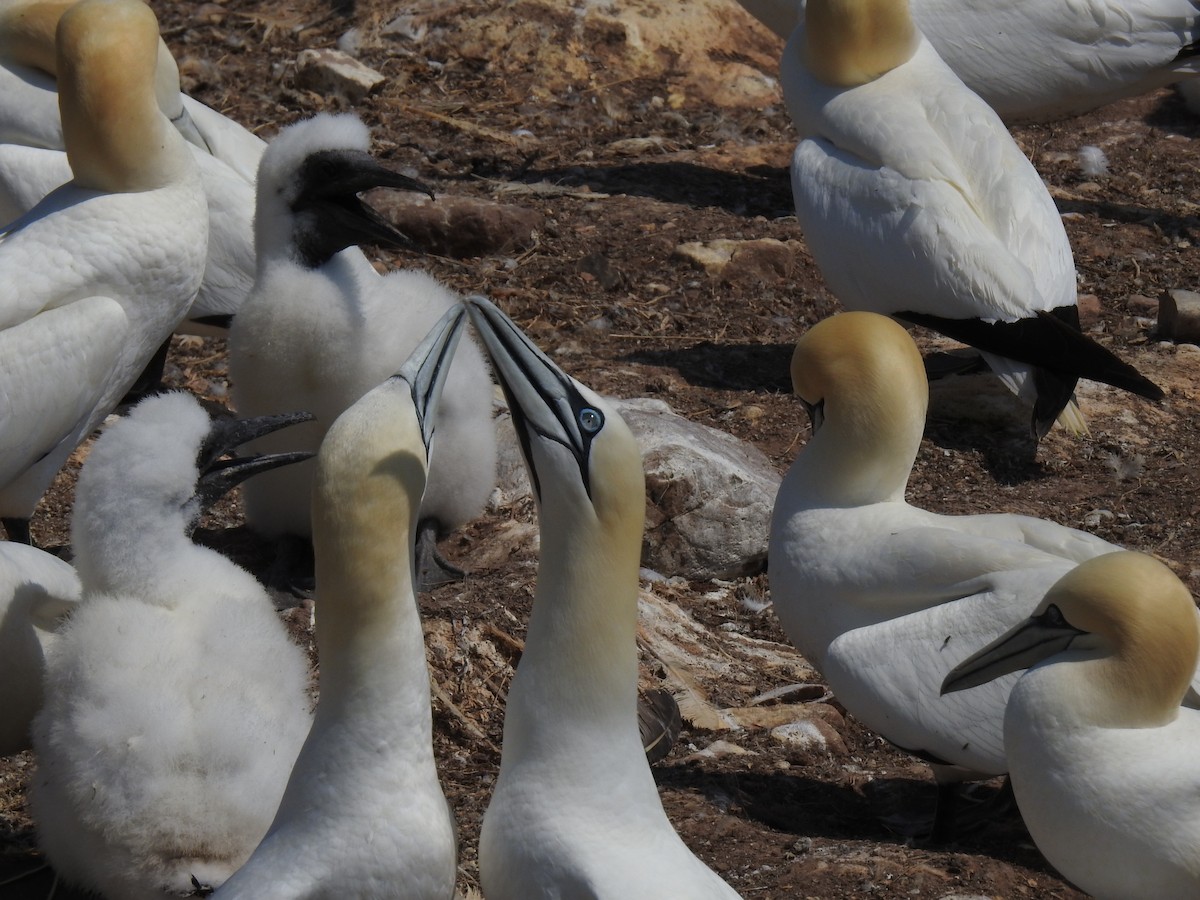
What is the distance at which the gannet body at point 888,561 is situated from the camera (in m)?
3.98

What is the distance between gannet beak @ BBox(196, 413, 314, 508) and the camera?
382 cm

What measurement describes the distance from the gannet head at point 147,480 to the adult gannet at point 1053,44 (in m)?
5.11

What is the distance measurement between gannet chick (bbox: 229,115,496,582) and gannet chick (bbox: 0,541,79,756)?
1188mm

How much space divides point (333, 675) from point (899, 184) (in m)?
3.88

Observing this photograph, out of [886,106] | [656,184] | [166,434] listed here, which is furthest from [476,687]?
[656,184]

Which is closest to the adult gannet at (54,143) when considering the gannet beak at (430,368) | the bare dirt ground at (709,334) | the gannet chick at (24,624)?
the bare dirt ground at (709,334)

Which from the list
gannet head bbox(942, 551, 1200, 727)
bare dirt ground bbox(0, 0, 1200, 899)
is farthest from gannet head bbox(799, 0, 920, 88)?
gannet head bbox(942, 551, 1200, 727)

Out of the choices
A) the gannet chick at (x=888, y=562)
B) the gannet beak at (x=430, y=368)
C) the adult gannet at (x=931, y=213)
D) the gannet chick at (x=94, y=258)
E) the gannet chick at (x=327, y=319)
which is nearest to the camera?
the gannet beak at (x=430, y=368)

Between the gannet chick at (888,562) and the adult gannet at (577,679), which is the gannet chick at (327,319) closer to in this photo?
the gannet chick at (888,562)

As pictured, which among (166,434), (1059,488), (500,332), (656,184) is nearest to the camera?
(500,332)

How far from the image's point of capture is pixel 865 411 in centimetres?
438

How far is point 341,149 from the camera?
16.6 ft

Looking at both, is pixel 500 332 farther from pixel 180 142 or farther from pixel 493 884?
pixel 180 142

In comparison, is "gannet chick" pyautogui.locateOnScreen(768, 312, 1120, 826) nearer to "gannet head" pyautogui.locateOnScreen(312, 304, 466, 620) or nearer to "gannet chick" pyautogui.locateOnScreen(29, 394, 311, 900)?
"gannet chick" pyautogui.locateOnScreen(29, 394, 311, 900)
